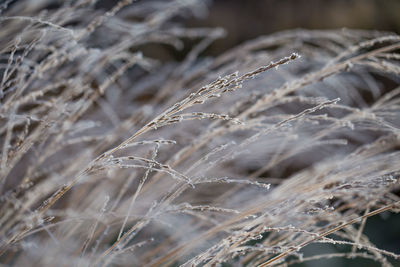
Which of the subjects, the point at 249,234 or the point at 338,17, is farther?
the point at 338,17

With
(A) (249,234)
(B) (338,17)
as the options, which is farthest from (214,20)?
(A) (249,234)

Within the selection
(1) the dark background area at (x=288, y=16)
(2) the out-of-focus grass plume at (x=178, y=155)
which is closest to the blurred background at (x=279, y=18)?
(1) the dark background area at (x=288, y=16)

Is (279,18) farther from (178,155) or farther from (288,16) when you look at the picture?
(178,155)

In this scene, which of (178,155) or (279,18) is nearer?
(178,155)

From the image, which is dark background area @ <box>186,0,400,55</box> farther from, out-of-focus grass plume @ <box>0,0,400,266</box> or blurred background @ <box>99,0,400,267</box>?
out-of-focus grass plume @ <box>0,0,400,266</box>

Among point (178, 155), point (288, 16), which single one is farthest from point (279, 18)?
point (178, 155)

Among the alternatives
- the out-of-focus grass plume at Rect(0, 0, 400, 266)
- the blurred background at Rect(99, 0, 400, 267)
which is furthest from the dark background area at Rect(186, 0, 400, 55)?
the out-of-focus grass plume at Rect(0, 0, 400, 266)

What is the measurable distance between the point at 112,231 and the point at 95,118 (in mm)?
708

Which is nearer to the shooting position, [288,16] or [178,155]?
[178,155]

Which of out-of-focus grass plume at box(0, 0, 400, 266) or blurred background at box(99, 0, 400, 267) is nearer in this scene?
out-of-focus grass plume at box(0, 0, 400, 266)

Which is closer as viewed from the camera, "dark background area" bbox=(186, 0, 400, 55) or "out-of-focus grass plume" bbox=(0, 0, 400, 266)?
"out-of-focus grass plume" bbox=(0, 0, 400, 266)

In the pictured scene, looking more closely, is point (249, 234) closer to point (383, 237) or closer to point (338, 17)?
point (383, 237)

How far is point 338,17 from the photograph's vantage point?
13.8ft

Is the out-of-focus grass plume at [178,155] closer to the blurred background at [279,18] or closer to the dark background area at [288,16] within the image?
the blurred background at [279,18]
